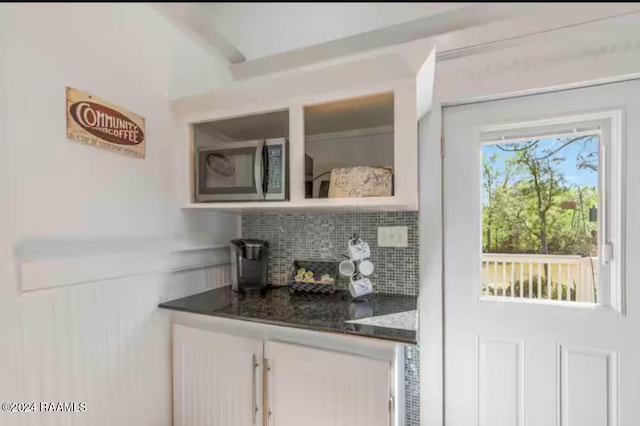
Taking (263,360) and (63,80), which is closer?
(63,80)

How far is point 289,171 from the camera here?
1318mm

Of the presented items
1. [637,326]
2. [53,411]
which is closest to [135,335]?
[53,411]

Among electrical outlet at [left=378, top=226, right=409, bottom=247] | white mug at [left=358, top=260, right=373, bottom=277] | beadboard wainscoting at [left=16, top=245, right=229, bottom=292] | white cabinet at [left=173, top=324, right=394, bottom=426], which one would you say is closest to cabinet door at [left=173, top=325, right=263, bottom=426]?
white cabinet at [left=173, top=324, right=394, bottom=426]

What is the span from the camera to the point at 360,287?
1487 mm

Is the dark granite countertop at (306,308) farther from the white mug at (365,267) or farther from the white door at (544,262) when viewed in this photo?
the white door at (544,262)

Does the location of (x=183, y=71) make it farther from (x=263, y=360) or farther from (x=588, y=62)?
(x=588, y=62)

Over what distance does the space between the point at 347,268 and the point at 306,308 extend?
0.30 meters

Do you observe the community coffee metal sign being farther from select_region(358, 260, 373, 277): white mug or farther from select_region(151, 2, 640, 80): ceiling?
select_region(358, 260, 373, 277): white mug

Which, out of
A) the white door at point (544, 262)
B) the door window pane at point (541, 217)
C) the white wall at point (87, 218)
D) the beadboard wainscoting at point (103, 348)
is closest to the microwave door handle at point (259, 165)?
the white wall at point (87, 218)

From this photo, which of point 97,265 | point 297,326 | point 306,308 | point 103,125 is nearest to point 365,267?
point 306,308

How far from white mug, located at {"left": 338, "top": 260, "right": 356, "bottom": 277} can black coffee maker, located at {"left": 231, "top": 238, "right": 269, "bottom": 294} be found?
0.46 meters

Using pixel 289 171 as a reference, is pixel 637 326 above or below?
below

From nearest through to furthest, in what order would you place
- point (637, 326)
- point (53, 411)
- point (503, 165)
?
point (53, 411)
point (637, 326)
point (503, 165)

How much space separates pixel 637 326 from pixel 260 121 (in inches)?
69.2
